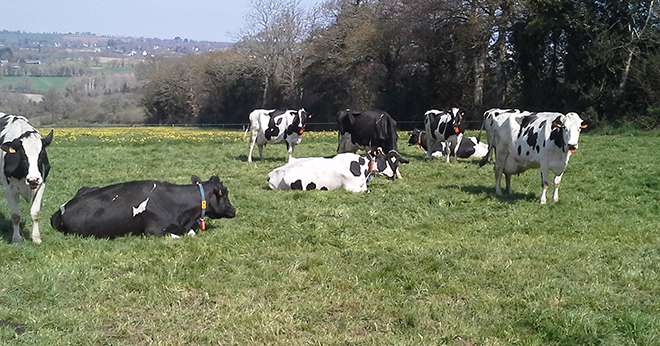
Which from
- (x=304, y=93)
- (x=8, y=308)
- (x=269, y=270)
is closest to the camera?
(x=8, y=308)

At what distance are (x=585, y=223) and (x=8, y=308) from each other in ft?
28.2

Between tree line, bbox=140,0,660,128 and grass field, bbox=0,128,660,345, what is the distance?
74.1 feet

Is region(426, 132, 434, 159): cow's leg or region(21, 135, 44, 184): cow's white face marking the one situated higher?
region(21, 135, 44, 184): cow's white face marking

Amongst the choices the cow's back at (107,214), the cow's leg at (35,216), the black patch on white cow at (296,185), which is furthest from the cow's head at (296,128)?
the cow's leg at (35,216)

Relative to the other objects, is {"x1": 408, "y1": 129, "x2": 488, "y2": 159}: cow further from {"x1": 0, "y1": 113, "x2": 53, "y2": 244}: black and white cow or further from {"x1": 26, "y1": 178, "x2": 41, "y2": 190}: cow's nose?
{"x1": 26, "y1": 178, "x2": 41, "y2": 190}: cow's nose

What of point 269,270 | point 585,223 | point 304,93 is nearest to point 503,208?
point 585,223

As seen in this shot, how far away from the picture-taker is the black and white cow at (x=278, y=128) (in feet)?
66.7

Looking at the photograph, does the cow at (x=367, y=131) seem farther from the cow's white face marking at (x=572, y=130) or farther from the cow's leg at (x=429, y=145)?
the cow's white face marking at (x=572, y=130)

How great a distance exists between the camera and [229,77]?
215 ft

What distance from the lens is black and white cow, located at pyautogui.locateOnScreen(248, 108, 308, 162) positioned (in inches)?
800

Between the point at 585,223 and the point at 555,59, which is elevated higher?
the point at 555,59

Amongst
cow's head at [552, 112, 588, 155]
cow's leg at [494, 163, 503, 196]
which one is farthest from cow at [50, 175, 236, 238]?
cow's head at [552, 112, 588, 155]

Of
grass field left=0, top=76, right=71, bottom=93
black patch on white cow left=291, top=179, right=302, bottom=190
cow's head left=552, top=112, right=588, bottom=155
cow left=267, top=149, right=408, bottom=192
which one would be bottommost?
grass field left=0, top=76, right=71, bottom=93

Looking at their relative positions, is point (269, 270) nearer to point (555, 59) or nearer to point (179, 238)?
point (179, 238)
